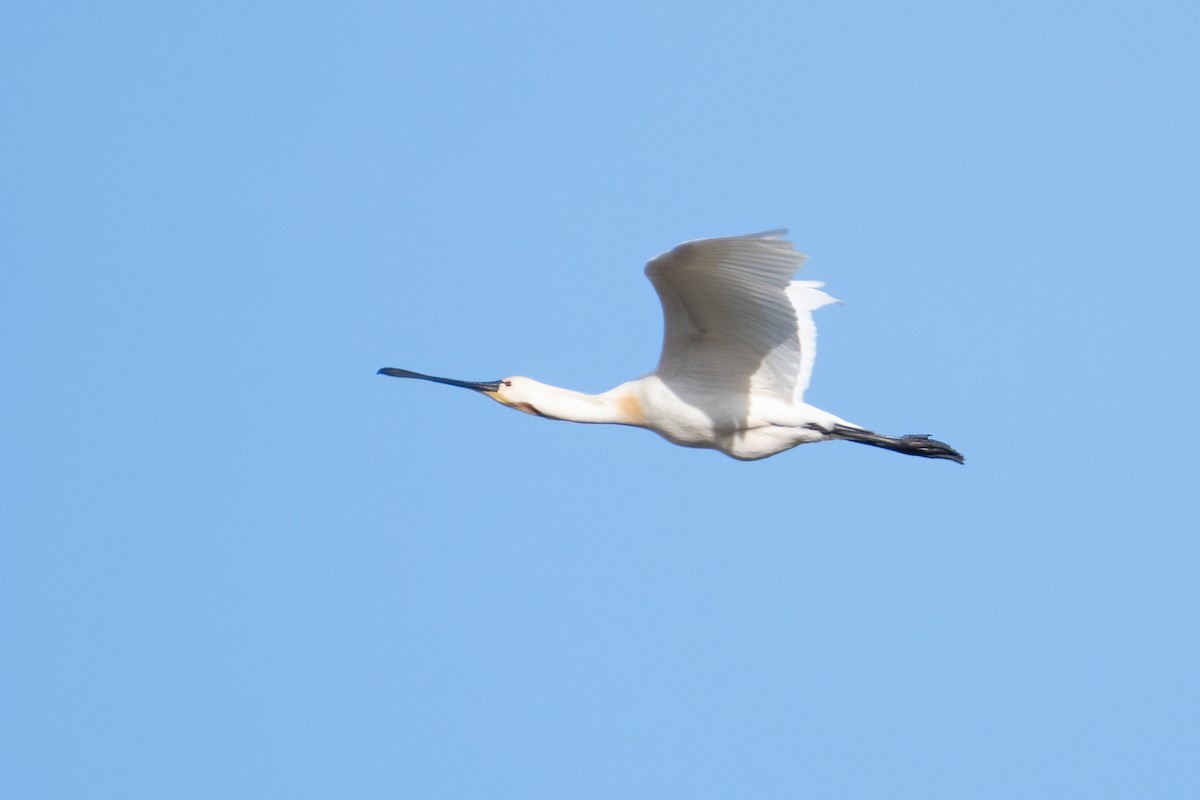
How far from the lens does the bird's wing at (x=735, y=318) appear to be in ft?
33.0

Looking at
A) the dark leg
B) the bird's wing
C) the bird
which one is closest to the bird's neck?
the bird

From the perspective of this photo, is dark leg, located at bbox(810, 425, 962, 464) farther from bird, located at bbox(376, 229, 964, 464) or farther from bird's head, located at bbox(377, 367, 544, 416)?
bird's head, located at bbox(377, 367, 544, 416)

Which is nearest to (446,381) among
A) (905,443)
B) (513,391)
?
(513,391)

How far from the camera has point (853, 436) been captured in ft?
37.7

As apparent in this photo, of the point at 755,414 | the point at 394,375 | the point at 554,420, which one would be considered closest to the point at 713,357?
the point at 755,414

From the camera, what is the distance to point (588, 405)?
11664 mm

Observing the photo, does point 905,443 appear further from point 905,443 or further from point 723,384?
point 723,384

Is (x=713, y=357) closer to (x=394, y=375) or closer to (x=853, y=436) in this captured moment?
(x=853, y=436)

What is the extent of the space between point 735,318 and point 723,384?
621 millimetres

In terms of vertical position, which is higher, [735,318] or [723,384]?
[735,318]

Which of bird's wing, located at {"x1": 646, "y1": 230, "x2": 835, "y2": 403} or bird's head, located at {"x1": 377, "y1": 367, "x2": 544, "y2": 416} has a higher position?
bird's wing, located at {"x1": 646, "y1": 230, "x2": 835, "y2": 403}

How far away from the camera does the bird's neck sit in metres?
11.6

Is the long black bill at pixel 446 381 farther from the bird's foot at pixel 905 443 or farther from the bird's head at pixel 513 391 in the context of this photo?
the bird's foot at pixel 905 443

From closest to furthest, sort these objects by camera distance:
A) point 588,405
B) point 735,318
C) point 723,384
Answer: point 735,318 → point 723,384 → point 588,405
